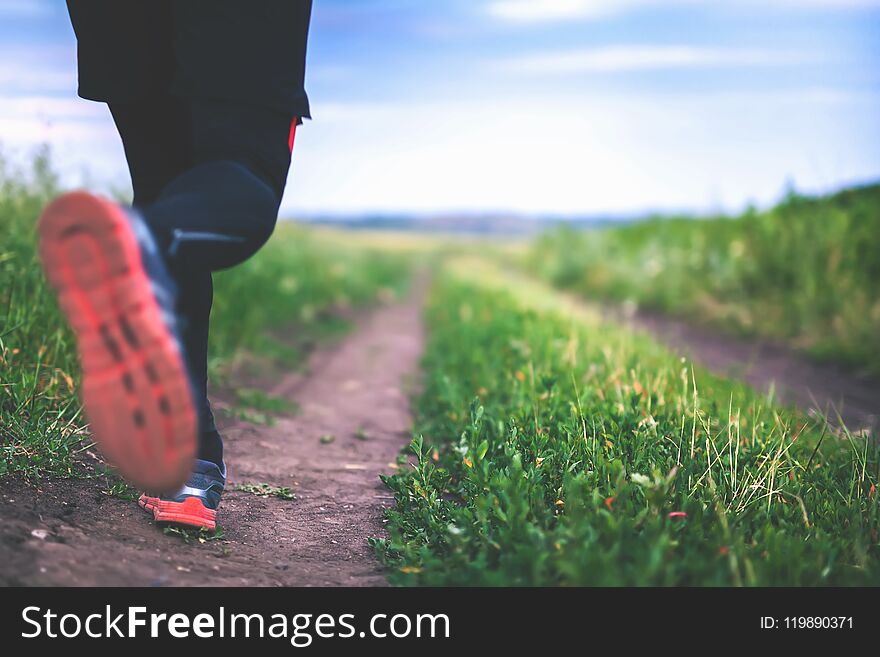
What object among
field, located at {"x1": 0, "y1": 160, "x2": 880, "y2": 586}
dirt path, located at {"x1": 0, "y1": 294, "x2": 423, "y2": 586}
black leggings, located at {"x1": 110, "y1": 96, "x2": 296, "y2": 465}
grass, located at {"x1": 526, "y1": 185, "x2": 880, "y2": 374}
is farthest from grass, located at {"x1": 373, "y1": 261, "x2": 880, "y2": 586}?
grass, located at {"x1": 526, "y1": 185, "x2": 880, "y2": 374}

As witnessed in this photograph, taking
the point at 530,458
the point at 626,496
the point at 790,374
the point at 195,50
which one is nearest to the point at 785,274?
the point at 790,374

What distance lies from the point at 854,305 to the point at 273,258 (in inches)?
265

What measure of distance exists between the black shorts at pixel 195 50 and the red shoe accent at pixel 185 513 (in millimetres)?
1178

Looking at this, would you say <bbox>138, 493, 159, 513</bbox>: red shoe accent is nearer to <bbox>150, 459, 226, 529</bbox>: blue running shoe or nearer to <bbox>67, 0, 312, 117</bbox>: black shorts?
<bbox>150, 459, 226, 529</bbox>: blue running shoe

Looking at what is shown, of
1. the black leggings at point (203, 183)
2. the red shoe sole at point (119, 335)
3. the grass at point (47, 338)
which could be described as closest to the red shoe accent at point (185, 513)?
the black leggings at point (203, 183)

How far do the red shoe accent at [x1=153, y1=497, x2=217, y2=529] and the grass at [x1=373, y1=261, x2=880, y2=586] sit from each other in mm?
547

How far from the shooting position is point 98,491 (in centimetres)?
212

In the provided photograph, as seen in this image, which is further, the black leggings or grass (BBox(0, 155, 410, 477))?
grass (BBox(0, 155, 410, 477))

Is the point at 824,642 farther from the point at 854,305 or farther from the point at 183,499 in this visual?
the point at 854,305

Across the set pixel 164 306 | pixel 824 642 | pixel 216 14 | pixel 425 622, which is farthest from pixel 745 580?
pixel 216 14

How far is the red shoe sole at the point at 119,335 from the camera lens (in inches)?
49.7

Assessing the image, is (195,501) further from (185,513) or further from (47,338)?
(47,338)

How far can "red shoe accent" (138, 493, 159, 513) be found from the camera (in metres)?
2.00

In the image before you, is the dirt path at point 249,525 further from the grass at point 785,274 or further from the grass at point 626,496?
the grass at point 785,274
